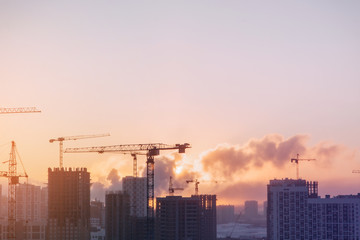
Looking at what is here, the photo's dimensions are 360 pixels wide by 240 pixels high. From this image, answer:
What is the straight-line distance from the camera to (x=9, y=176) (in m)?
194
